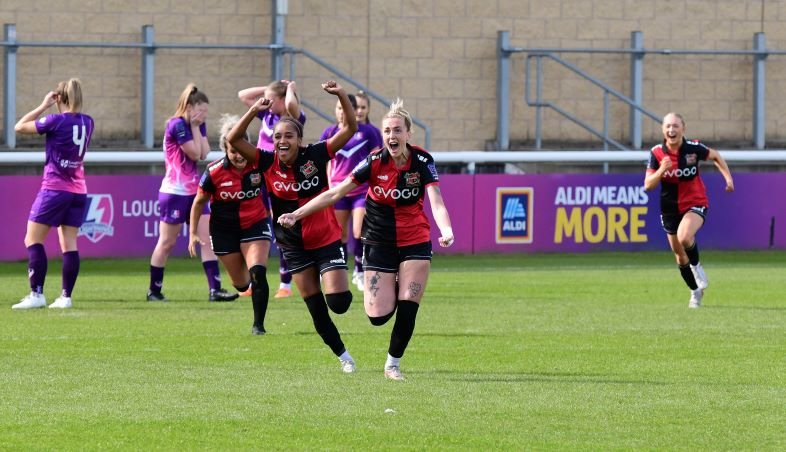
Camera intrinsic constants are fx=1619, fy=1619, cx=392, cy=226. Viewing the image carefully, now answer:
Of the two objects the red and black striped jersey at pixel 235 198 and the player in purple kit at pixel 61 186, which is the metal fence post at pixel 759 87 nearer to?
the player in purple kit at pixel 61 186

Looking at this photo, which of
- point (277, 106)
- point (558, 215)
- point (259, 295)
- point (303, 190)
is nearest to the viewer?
point (303, 190)

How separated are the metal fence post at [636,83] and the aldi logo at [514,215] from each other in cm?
696

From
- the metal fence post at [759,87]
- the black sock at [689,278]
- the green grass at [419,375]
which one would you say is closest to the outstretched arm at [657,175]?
the black sock at [689,278]

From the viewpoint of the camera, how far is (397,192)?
421 inches

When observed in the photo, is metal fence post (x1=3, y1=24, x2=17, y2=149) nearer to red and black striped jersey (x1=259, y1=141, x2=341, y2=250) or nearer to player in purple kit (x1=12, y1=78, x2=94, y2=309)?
player in purple kit (x1=12, y1=78, x2=94, y2=309)

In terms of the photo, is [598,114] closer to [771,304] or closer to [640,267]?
[640,267]

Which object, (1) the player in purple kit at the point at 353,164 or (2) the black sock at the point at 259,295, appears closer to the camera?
(2) the black sock at the point at 259,295

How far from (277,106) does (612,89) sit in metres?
A: 17.0

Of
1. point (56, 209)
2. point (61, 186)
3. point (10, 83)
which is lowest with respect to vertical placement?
point (56, 209)

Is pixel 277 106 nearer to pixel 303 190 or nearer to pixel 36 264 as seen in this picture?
pixel 36 264

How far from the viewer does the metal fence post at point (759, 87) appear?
101 feet

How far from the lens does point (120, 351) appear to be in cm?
1209

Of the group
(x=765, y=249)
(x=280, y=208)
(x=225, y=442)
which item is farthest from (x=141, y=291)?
(x=765, y=249)

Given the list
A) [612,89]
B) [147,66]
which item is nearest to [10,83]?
[147,66]
